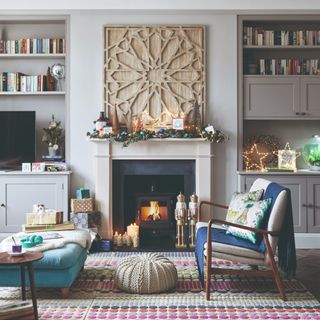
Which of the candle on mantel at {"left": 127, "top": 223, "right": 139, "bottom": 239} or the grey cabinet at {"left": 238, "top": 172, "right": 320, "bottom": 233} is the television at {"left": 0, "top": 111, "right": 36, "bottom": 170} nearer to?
the candle on mantel at {"left": 127, "top": 223, "right": 139, "bottom": 239}

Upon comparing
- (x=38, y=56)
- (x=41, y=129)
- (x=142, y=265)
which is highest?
(x=38, y=56)

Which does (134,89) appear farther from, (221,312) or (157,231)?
(221,312)

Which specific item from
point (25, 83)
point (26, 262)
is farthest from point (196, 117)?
point (26, 262)

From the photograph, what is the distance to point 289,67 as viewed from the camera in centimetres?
564

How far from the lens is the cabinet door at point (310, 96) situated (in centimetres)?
552

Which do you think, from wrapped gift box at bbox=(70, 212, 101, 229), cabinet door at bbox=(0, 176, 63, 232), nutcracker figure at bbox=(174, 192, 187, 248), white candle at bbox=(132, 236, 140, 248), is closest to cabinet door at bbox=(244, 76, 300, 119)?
nutcracker figure at bbox=(174, 192, 187, 248)

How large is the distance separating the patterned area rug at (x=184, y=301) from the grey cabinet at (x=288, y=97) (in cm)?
218

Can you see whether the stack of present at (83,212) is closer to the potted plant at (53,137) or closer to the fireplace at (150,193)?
the fireplace at (150,193)

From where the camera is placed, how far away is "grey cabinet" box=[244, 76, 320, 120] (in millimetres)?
5523

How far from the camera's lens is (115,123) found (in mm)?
5449

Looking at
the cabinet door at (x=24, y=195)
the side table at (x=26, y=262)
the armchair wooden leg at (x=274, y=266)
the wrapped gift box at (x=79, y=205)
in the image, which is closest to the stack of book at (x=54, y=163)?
the cabinet door at (x=24, y=195)

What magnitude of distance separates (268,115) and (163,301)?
284cm

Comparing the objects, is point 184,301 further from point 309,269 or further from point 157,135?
point 157,135

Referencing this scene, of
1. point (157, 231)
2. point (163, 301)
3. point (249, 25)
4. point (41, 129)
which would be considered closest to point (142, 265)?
point (163, 301)
